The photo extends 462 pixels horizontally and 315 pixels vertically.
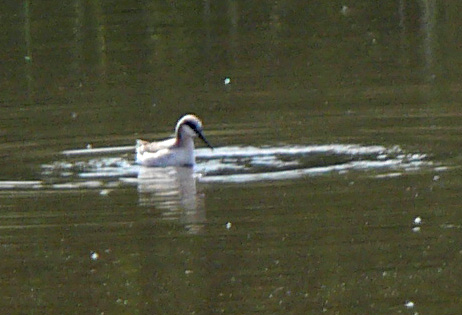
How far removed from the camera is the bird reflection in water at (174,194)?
14.5 m

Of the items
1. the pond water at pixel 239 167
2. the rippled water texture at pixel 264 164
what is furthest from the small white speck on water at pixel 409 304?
the rippled water texture at pixel 264 164

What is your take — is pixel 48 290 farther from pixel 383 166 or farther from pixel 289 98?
pixel 289 98

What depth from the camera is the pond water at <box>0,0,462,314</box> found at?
464 inches

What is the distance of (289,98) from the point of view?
21.8 metres

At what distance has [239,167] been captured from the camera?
56.2 ft

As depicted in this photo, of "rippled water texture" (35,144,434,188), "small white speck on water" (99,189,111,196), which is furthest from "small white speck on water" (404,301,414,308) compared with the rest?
"small white speck on water" (99,189,111,196)

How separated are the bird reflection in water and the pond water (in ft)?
0.13

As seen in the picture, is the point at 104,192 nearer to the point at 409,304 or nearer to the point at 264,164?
the point at 264,164

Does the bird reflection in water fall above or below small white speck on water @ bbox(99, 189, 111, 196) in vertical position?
below

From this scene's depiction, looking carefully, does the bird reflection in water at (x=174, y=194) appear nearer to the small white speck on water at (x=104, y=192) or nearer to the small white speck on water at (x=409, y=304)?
the small white speck on water at (x=104, y=192)

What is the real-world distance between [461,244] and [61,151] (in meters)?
7.04

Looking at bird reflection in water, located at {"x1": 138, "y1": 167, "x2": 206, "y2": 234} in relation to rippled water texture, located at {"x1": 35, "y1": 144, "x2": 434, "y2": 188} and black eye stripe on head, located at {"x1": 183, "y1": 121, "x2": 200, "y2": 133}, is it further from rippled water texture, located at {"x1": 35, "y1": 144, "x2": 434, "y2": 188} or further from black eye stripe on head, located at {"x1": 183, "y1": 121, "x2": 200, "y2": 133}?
black eye stripe on head, located at {"x1": 183, "y1": 121, "x2": 200, "y2": 133}

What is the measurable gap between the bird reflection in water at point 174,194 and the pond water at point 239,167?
4 centimetres

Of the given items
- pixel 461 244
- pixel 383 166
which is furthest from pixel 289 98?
pixel 461 244
